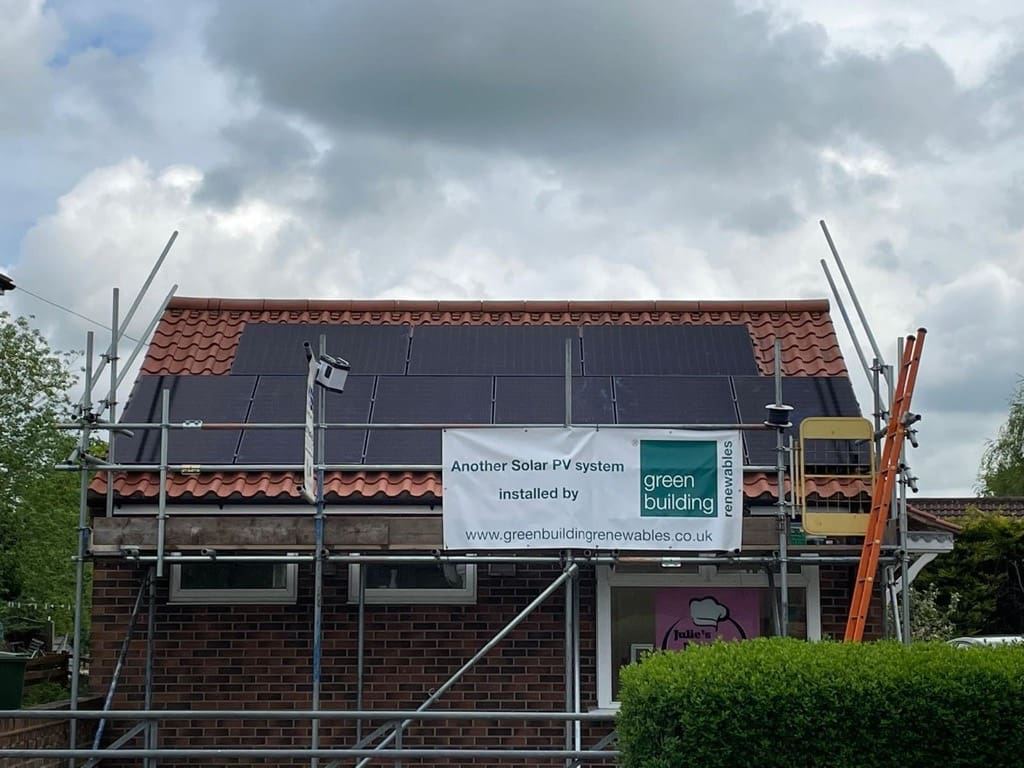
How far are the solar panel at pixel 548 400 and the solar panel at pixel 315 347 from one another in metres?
1.24

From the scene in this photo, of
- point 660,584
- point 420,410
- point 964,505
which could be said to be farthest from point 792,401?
point 964,505

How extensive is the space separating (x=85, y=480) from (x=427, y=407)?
129 inches

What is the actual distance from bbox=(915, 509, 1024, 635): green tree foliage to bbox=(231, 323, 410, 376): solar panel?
1498cm

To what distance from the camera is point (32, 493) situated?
22.9 metres

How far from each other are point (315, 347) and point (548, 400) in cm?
297

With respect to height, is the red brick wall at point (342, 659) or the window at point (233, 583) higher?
→ the window at point (233, 583)

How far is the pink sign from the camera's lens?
12180mm

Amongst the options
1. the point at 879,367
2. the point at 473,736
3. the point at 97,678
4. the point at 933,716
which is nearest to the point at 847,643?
the point at 933,716

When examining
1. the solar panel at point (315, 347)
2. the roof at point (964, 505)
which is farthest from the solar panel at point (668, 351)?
the roof at point (964, 505)

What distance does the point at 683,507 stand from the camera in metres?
10.8

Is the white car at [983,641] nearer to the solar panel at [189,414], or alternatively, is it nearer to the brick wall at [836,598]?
the brick wall at [836,598]

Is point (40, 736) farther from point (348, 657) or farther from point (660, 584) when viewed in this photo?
point (660, 584)

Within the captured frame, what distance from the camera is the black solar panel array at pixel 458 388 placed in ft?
39.5

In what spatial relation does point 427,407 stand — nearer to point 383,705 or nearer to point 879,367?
point 383,705
